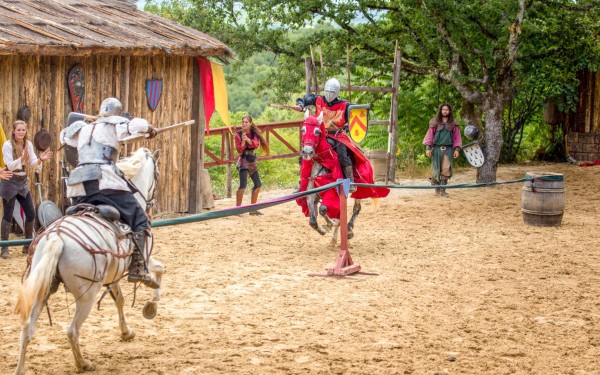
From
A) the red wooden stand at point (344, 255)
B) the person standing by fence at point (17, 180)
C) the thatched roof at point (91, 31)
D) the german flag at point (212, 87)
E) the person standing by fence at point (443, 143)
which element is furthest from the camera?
the person standing by fence at point (443, 143)

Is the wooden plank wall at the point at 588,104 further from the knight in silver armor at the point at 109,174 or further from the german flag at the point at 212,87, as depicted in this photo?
the knight in silver armor at the point at 109,174

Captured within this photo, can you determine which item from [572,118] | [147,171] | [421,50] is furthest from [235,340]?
[572,118]

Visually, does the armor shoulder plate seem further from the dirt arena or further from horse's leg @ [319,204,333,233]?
horse's leg @ [319,204,333,233]

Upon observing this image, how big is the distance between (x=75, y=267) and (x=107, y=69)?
8188mm

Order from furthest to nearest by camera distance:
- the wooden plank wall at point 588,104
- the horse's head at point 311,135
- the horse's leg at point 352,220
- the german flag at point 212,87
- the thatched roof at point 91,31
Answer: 1. the wooden plank wall at point 588,104
2. the german flag at point 212,87
3. the horse's leg at point 352,220
4. the thatched roof at point 91,31
5. the horse's head at point 311,135

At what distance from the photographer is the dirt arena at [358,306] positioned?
7.65 m

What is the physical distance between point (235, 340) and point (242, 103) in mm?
42948

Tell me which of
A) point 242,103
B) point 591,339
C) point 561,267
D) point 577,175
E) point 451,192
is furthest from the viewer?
point 242,103

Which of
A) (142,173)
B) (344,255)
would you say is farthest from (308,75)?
(142,173)

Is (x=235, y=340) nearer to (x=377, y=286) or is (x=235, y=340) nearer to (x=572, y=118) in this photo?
(x=377, y=286)

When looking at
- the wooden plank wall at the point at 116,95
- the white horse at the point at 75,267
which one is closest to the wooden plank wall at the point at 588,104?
the wooden plank wall at the point at 116,95

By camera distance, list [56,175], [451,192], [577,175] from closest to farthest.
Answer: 1. [56,175]
2. [451,192]
3. [577,175]

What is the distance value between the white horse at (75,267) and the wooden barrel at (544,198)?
8483mm

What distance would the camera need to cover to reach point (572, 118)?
949 inches
